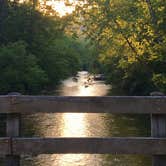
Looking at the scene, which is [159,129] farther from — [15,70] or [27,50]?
[27,50]

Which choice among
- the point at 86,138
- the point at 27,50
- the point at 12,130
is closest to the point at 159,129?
the point at 86,138

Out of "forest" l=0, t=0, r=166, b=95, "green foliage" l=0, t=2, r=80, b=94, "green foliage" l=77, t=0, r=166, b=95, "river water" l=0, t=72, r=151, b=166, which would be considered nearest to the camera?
"river water" l=0, t=72, r=151, b=166

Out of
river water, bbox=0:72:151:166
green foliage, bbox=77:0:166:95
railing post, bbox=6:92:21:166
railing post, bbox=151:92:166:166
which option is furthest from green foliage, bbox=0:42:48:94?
railing post, bbox=151:92:166:166

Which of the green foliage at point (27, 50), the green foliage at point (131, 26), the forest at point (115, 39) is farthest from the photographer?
the green foliage at point (27, 50)

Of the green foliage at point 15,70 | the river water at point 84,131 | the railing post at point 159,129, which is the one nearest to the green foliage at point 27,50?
the green foliage at point 15,70

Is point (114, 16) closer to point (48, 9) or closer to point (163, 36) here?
point (163, 36)

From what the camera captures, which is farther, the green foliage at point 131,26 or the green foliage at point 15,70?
the green foliage at point 15,70

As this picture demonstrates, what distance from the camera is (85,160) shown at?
11156 mm

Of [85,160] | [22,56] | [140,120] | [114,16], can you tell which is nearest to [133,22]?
[114,16]

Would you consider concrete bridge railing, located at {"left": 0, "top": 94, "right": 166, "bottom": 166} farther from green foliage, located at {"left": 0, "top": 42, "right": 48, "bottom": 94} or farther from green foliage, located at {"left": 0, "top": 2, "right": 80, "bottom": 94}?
green foliage, located at {"left": 0, "top": 42, "right": 48, "bottom": 94}

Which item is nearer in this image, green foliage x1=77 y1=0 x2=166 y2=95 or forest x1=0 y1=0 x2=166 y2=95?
green foliage x1=77 y1=0 x2=166 y2=95

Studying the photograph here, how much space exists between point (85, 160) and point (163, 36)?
8150mm

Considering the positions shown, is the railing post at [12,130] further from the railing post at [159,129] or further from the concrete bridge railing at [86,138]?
the railing post at [159,129]

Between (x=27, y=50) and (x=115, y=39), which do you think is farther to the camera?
(x=27, y=50)
